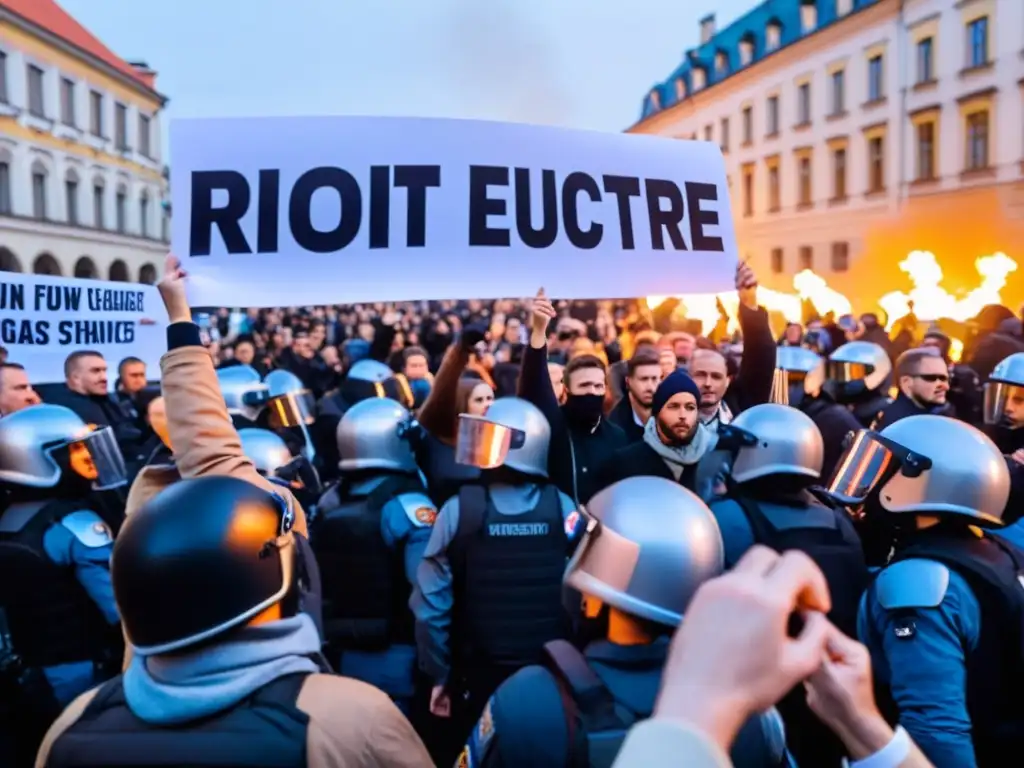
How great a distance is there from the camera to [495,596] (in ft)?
11.3

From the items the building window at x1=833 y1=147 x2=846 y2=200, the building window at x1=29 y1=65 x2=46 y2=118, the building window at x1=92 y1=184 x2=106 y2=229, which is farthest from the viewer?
the building window at x1=92 y1=184 x2=106 y2=229

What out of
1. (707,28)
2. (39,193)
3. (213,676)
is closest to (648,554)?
(213,676)

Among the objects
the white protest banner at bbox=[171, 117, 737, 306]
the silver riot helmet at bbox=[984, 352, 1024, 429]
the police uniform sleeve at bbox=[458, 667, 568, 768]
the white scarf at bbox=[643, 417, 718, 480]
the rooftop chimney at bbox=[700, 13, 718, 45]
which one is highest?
the rooftop chimney at bbox=[700, 13, 718, 45]

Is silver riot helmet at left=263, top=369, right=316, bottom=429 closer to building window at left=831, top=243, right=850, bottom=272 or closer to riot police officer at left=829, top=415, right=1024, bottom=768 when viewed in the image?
riot police officer at left=829, top=415, right=1024, bottom=768

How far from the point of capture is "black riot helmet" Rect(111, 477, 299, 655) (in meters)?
1.68

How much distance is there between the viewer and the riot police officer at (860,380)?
6.25 metres

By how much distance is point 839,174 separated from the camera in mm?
35094

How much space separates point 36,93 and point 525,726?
40555 millimetres

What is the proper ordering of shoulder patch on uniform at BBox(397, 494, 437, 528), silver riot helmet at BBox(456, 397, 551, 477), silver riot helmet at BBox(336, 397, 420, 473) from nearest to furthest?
silver riot helmet at BBox(456, 397, 551, 477) < shoulder patch on uniform at BBox(397, 494, 437, 528) < silver riot helmet at BBox(336, 397, 420, 473)

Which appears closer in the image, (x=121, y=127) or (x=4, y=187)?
(x=4, y=187)

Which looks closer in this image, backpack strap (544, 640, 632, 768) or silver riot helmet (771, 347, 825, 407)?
backpack strap (544, 640, 632, 768)

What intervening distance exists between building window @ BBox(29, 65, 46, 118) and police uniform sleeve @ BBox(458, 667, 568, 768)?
130ft

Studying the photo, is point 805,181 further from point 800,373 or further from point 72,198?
point 800,373

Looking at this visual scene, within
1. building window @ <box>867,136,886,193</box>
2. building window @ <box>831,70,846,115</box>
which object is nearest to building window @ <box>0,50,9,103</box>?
building window @ <box>831,70,846,115</box>
